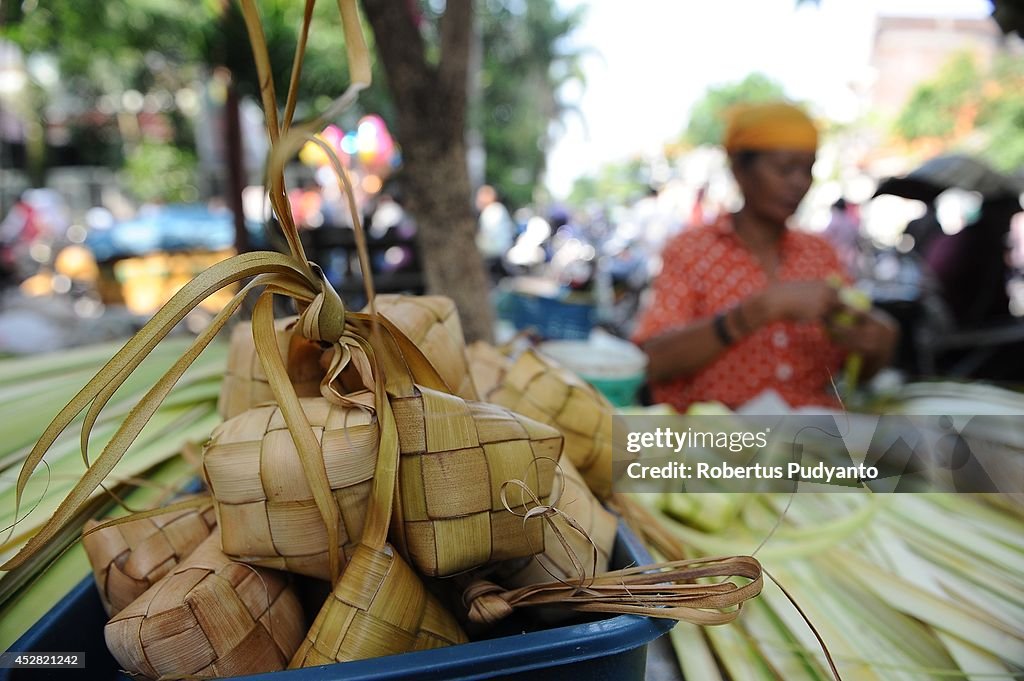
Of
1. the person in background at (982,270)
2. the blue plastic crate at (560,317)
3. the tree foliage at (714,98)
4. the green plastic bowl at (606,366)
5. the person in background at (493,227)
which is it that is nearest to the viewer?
the green plastic bowl at (606,366)

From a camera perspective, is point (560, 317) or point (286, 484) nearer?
point (286, 484)

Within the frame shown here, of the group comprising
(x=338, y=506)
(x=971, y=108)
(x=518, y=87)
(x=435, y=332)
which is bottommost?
(x=338, y=506)

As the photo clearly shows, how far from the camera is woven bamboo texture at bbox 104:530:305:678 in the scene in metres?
0.68

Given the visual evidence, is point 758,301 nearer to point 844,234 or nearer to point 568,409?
point 568,409

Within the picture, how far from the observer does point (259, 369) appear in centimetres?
91

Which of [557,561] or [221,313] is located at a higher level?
[221,313]

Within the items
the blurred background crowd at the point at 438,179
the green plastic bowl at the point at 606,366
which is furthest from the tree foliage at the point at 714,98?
the green plastic bowl at the point at 606,366

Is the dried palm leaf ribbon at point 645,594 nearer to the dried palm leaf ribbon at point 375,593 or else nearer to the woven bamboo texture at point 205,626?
the dried palm leaf ribbon at point 375,593

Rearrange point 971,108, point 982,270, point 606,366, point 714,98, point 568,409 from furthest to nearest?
point 714,98 < point 971,108 < point 982,270 < point 606,366 < point 568,409

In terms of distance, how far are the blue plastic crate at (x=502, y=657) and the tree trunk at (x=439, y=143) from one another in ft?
5.74

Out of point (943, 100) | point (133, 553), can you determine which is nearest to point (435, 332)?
point (133, 553)

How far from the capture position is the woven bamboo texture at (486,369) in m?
1.14

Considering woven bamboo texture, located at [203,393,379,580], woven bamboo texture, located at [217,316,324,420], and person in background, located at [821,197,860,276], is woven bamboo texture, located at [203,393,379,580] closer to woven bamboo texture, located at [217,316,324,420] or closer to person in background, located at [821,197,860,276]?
woven bamboo texture, located at [217,316,324,420]

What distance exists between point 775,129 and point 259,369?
6.53ft
